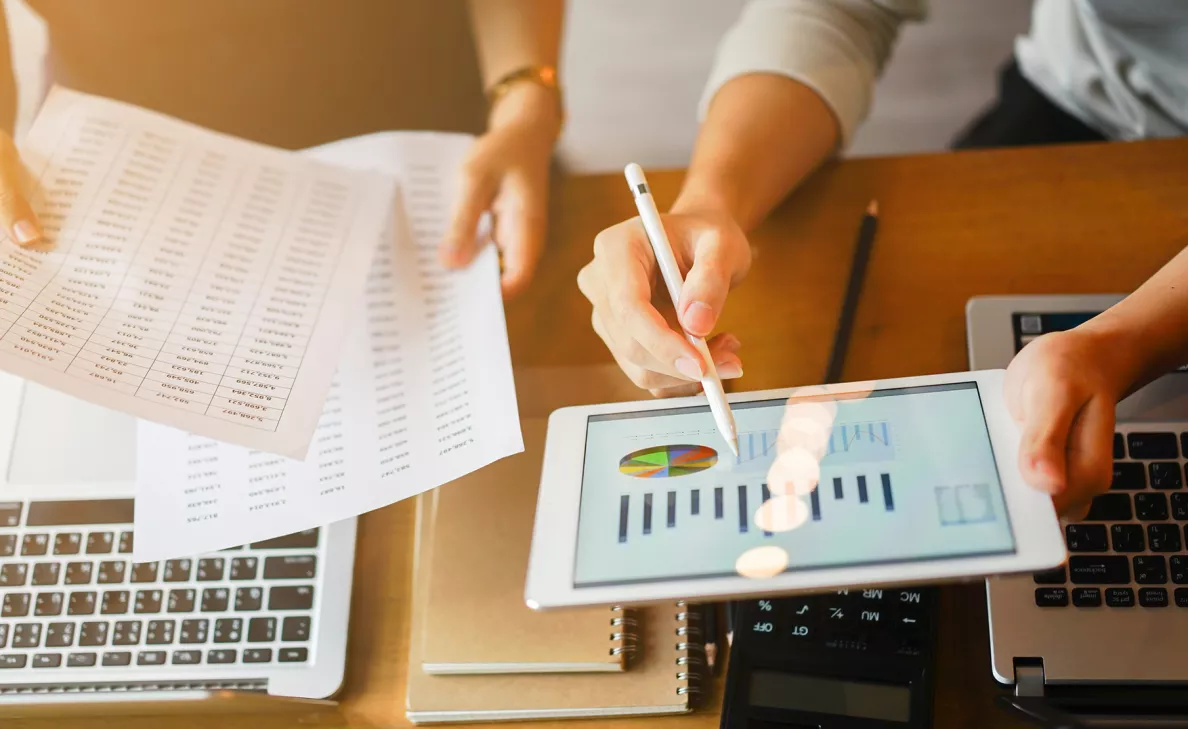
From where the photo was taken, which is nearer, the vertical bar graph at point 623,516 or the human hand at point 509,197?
the vertical bar graph at point 623,516

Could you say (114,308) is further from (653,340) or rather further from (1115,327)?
(1115,327)

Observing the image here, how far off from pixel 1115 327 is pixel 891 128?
0.91 meters

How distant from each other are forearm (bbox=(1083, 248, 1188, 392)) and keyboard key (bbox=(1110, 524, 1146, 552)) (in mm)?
72

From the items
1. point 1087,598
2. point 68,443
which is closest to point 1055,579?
point 1087,598

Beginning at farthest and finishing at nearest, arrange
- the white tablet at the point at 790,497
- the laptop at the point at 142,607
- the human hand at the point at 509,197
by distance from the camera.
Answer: the human hand at the point at 509,197 → the laptop at the point at 142,607 → the white tablet at the point at 790,497

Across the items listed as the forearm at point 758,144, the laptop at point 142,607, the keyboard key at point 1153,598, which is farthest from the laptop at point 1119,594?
the laptop at point 142,607

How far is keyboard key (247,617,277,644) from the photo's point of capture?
450 mm

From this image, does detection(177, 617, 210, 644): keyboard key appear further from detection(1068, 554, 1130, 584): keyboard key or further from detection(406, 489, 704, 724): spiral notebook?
detection(1068, 554, 1130, 584): keyboard key

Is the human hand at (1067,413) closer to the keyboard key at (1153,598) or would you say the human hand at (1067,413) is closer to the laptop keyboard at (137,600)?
the keyboard key at (1153,598)

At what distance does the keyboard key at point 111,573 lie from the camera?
18.2 inches

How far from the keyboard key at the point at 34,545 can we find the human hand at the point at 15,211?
0.17 m

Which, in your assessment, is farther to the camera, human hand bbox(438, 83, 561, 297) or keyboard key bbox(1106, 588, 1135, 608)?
human hand bbox(438, 83, 561, 297)

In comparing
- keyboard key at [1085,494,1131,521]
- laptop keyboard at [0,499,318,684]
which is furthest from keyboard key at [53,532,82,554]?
keyboard key at [1085,494,1131,521]

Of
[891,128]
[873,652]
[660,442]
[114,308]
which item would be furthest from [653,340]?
[891,128]
